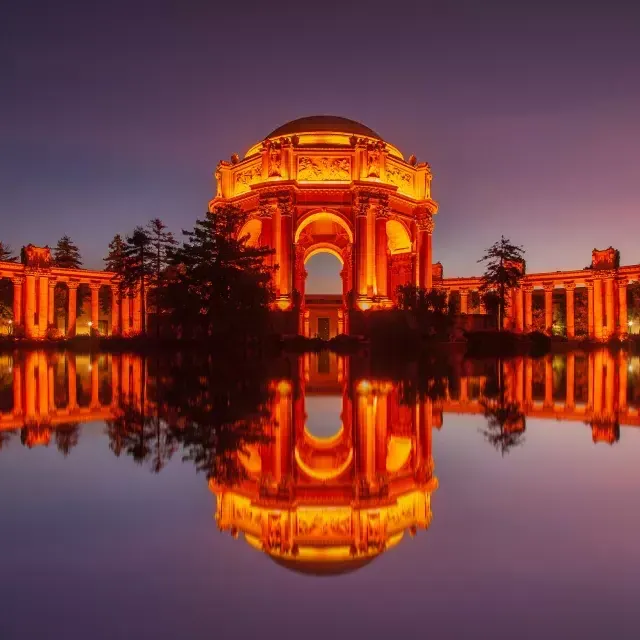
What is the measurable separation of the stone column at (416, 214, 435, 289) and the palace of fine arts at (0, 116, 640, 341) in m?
0.08

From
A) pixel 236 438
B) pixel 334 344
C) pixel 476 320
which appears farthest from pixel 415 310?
pixel 236 438

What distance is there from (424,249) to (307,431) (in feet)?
135

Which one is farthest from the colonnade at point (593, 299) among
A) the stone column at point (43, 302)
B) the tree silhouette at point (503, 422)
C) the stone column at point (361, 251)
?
the tree silhouette at point (503, 422)

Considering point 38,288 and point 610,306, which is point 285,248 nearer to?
point 38,288

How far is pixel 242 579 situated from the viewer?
8.93 feet

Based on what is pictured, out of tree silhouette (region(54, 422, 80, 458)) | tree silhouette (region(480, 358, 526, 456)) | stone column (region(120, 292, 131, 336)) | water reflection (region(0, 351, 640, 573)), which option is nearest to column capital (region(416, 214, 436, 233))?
stone column (region(120, 292, 131, 336))

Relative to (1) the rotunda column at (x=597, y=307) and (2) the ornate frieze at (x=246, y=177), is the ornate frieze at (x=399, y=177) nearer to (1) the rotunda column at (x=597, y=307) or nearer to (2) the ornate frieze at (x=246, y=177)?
(2) the ornate frieze at (x=246, y=177)

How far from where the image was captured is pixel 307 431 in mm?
6383

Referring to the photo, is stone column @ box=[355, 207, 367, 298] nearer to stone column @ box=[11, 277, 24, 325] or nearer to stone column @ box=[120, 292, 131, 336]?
stone column @ box=[120, 292, 131, 336]

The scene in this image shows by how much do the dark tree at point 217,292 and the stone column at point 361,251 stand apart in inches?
545

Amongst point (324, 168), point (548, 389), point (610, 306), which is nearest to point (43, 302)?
point (324, 168)

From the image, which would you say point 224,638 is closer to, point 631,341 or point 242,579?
point 242,579

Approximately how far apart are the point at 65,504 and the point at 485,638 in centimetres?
282

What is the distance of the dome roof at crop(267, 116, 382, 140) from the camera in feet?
139
